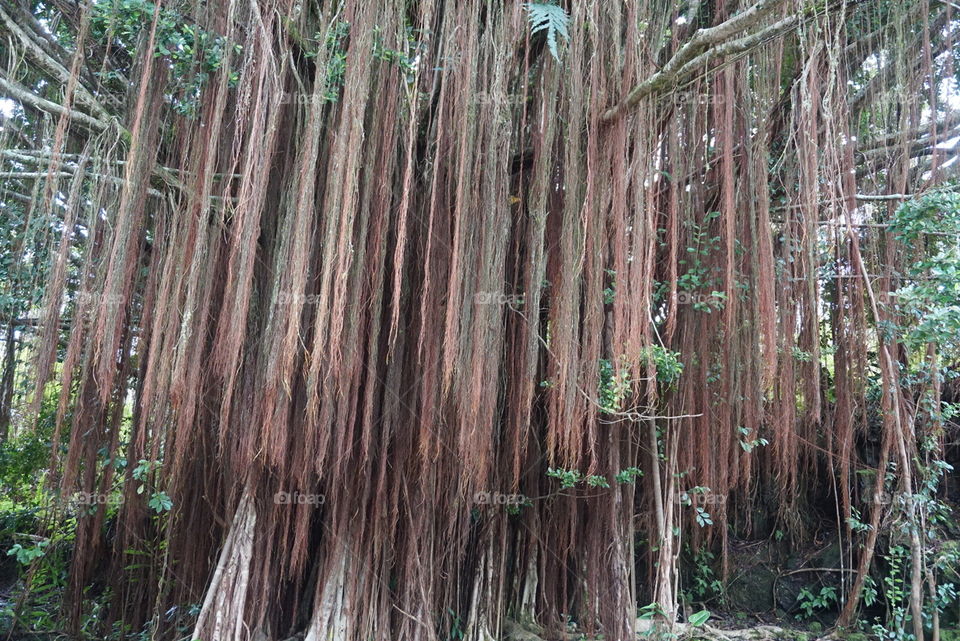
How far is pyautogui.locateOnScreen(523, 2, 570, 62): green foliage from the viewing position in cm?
264

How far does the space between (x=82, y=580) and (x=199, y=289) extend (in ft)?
6.64

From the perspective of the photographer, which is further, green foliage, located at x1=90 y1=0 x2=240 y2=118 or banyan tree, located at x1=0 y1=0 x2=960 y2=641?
green foliage, located at x1=90 y1=0 x2=240 y2=118

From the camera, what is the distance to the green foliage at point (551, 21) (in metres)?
2.64

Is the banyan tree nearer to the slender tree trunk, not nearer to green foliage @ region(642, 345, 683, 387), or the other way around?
green foliage @ region(642, 345, 683, 387)

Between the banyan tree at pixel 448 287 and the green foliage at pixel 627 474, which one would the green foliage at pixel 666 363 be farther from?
the green foliage at pixel 627 474

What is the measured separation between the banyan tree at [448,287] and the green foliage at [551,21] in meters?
0.01

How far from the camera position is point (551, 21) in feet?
8.72

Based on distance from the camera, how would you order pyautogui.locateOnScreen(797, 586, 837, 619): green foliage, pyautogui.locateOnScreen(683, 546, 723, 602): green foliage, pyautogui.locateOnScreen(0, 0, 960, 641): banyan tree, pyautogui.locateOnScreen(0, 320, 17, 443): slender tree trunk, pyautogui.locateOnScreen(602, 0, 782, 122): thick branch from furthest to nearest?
pyautogui.locateOnScreen(683, 546, 723, 602): green foliage → pyautogui.locateOnScreen(797, 586, 837, 619): green foliage → pyautogui.locateOnScreen(0, 320, 17, 443): slender tree trunk → pyautogui.locateOnScreen(0, 0, 960, 641): banyan tree → pyautogui.locateOnScreen(602, 0, 782, 122): thick branch

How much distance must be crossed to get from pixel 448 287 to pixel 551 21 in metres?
1.13

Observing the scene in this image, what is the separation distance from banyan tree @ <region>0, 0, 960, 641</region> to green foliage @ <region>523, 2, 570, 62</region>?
0.01 m

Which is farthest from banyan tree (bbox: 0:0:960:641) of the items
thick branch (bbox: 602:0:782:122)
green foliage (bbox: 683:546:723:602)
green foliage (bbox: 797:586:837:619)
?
green foliage (bbox: 683:546:723:602)

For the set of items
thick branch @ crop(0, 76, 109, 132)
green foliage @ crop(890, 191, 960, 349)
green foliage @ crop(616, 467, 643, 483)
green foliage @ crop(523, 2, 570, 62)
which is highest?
green foliage @ crop(523, 2, 570, 62)

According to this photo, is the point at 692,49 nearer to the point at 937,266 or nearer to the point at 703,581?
the point at 937,266

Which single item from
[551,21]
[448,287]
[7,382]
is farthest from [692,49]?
[7,382]
